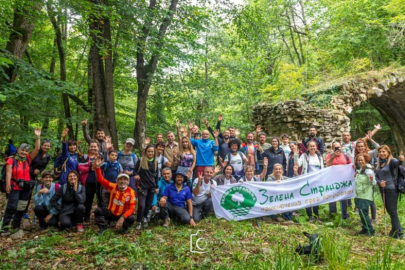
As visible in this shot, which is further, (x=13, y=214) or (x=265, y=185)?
(x=265, y=185)

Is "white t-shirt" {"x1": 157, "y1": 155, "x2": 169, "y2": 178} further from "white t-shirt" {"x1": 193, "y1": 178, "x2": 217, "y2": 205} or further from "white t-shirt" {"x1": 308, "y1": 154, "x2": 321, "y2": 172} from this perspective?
"white t-shirt" {"x1": 308, "y1": 154, "x2": 321, "y2": 172}

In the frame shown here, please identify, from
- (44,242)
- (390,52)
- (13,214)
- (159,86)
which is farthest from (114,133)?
(390,52)

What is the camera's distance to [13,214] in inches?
202

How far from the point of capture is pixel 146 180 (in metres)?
5.45

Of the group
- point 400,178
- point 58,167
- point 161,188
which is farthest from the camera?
point 161,188

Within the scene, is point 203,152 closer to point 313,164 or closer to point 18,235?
point 313,164

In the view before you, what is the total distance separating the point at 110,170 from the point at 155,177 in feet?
2.88

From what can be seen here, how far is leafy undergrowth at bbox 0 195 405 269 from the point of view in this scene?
3.40 m

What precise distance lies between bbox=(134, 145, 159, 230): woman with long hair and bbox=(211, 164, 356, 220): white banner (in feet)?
4.17

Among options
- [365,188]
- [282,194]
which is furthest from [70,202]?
[365,188]

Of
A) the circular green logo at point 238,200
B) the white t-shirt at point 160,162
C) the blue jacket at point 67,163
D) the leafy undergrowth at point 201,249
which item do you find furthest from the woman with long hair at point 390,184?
the blue jacket at point 67,163

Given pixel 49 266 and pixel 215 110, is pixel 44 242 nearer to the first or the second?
pixel 49 266

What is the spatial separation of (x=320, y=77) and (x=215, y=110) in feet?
18.1

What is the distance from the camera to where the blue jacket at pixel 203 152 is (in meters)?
6.30
